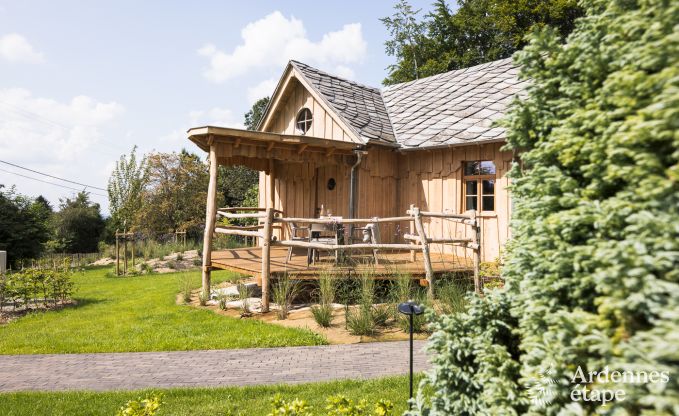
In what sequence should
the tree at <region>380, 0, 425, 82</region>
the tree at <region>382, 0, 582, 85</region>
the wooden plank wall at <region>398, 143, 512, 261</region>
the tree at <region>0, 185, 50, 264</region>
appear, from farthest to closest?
the tree at <region>380, 0, 425, 82</region> → the tree at <region>382, 0, 582, 85</region> → the tree at <region>0, 185, 50, 264</region> → the wooden plank wall at <region>398, 143, 512, 261</region>

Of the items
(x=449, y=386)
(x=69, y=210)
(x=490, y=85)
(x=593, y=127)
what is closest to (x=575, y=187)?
(x=593, y=127)

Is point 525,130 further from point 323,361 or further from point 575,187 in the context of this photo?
point 323,361

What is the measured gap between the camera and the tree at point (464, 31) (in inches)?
955

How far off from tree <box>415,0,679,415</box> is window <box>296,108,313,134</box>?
1264 centimetres

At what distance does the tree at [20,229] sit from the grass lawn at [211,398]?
53.1 feet

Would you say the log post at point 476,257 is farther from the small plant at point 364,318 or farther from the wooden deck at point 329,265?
the small plant at point 364,318

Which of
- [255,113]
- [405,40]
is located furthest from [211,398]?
[255,113]

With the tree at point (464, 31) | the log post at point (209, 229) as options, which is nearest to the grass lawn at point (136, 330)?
the log post at point (209, 229)

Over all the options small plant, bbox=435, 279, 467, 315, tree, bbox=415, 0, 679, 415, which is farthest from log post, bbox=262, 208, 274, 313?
tree, bbox=415, 0, 679, 415

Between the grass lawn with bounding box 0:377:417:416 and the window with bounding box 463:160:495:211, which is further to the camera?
the window with bounding box 463:160:495:211
